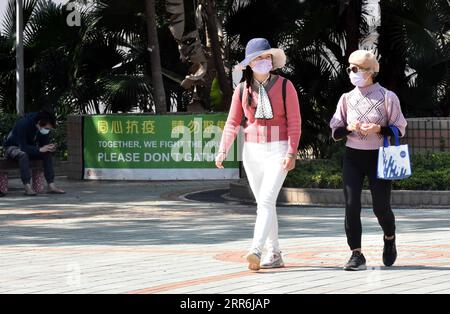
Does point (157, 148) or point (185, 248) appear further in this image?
point (157, 148)

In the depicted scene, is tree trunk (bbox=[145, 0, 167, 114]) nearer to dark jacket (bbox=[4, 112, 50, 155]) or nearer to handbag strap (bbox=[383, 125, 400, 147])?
dark jacket (bbox=[4, 112, 50, 155])

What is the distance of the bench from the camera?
776 inches

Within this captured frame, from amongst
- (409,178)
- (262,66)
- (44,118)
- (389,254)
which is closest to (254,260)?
(389,254)

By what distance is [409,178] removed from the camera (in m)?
17.0

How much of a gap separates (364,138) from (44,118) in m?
10.2

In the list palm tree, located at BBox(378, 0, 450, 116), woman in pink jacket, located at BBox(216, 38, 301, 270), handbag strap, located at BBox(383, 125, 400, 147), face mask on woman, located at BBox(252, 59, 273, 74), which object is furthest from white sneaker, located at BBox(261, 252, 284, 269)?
palm tree, located at BBox(378, 0, 450, 116)

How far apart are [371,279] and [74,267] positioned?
2623 mm

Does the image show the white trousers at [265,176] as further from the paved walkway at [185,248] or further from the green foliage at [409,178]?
the green foliage at [409,178]

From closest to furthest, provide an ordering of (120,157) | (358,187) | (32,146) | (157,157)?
(358,187), (32,146), (157,157), (120,157)

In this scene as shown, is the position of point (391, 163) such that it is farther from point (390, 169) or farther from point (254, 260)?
point (254, 260)

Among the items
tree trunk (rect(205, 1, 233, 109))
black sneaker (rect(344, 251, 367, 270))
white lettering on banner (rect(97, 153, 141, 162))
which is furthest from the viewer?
tree trunk (rect(205, 1, 233, 109))

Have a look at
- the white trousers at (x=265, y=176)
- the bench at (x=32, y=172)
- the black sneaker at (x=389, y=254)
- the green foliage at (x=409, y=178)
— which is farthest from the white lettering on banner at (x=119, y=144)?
the black sneaker at (x=389, y=254)

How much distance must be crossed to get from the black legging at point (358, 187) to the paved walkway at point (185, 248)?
40cm
